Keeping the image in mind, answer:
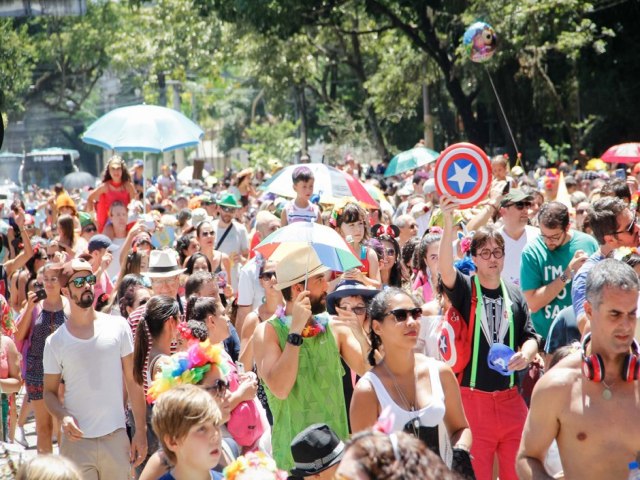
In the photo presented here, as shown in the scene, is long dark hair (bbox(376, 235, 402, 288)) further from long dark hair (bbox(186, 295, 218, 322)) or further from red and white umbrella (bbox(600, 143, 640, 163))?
red and white umbrella (bbox(600, 143, 640, 163))

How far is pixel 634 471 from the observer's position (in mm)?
4211

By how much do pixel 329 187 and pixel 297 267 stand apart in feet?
18.7

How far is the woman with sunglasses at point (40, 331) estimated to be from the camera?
939cm

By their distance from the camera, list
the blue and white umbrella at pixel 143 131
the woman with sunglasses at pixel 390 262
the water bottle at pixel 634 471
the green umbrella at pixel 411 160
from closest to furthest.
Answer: the water bottle at pixel 634 471, the woman with sunglasses at pixel 390 262, the blue and white umbrella at pixel 143 131, the green umbrella at pixel 411 160

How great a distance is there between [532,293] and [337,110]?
3583 centimetres

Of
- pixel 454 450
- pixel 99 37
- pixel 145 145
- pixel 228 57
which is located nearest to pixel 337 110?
pixel 228 57

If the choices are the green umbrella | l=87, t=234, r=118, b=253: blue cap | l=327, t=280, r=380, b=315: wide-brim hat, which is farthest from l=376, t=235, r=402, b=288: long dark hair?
the green umbrella

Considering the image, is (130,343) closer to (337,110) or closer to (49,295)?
(49,295)

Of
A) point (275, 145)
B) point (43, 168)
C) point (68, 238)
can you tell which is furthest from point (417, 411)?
point (43, 168)

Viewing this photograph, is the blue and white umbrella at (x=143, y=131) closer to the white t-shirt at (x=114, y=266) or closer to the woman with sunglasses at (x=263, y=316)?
the white t-shirt at (x=114, y=266)

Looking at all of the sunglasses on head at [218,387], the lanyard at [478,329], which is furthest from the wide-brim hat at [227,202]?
the sunglasses on head at [218,387]

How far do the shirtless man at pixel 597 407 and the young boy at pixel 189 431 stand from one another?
129cm

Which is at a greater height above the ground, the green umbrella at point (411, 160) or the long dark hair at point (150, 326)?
the long dark hair at point (150, 326)

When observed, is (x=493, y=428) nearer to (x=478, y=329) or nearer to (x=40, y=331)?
(x=478, y=329)
